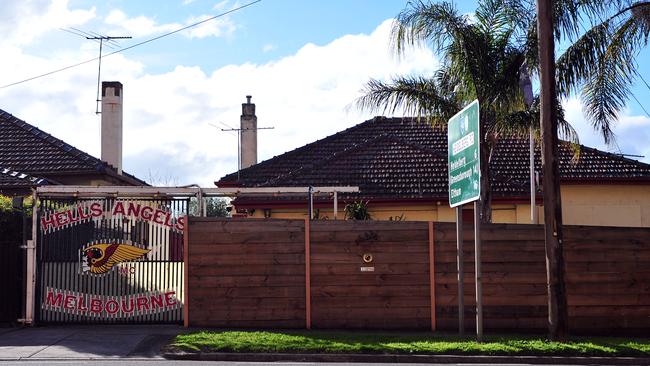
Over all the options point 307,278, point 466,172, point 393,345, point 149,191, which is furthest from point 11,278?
point 466,172

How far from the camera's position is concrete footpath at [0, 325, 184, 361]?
12.5 meters

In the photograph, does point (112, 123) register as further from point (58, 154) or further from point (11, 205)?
point (11, 205)

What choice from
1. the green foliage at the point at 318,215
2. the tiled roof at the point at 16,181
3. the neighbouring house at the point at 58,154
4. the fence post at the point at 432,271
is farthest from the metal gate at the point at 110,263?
the green foliage at the point at 318,215

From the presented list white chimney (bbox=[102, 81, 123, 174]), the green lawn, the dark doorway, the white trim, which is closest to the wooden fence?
the green lawn

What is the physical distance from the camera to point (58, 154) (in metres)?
26.5

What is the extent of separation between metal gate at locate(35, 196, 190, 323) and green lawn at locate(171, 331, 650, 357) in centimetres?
195

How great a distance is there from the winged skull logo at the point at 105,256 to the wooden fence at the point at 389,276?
3.77 feet

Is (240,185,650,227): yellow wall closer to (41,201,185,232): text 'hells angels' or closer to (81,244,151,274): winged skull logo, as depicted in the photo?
(41,201,185,232): text 'hells angels'

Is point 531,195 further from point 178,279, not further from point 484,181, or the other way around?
point 178,279

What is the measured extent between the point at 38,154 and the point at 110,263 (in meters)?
11.8

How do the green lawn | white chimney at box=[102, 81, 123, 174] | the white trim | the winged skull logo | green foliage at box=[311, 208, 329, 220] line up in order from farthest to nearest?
1. white chimney at box=[102, 81, 123, 174]
2. green foliage at box=[311, 208, 329, 220]
3. the white trim
4. the winged skull logo
5. the green lawn

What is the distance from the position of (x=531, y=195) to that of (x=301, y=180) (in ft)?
22.9

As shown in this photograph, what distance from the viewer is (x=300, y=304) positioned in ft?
51.5

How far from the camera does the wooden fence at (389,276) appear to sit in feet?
51.5
